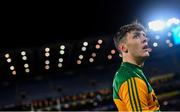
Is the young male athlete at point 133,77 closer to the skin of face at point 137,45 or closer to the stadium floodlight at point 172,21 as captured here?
the skin of face at point 137,45

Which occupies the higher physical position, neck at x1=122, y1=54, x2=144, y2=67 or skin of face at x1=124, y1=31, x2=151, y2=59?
skin of face at x1=124, y1=31, x2=151, y2=59

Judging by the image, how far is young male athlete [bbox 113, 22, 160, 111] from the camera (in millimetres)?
2131

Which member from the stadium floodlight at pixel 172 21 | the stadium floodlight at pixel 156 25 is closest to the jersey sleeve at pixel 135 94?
the stadium floodlight at pixel 156 25

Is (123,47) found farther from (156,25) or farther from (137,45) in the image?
(156,25)

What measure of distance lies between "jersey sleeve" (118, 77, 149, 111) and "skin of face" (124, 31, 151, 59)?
0.66 ft

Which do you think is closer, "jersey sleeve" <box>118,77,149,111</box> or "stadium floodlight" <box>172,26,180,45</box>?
"jersey sleeve" <box>118,77,149,111</box>

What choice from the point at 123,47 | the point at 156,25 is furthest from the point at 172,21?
the point at 123,47

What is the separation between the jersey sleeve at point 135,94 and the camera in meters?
2.12

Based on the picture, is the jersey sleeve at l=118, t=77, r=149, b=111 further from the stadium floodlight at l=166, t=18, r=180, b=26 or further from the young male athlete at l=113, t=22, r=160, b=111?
the stadium floodlight at l=166, t=18, r=180, b=26

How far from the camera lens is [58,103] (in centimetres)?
1728

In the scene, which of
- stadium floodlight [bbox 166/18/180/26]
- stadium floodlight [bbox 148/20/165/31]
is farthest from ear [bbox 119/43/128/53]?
stadium floodlight [bbox 166/18/180/26]

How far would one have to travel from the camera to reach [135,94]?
212 centimetres

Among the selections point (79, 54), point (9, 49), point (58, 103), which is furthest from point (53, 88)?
point (9, 49)

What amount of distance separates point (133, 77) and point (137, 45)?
25 centimetres
